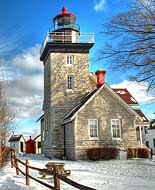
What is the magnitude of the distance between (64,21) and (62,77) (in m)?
5.46

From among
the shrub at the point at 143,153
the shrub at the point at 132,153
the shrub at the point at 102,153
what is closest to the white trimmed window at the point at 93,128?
the shrub at the point at 102,153

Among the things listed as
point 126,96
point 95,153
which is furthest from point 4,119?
point 126,96

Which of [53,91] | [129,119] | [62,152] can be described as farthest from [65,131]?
[129,119]

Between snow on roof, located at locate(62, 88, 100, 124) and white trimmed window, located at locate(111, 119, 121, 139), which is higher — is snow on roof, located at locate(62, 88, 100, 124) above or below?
above

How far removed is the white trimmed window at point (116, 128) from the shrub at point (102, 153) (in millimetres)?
1355

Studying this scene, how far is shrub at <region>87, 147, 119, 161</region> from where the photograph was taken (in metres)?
23.0

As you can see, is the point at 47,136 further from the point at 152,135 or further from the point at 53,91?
the point at 152,135

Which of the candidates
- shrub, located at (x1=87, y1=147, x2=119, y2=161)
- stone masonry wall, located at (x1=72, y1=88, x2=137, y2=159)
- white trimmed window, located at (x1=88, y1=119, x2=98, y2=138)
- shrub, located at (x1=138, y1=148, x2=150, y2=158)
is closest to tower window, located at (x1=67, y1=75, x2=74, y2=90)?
stone masonry wall, located at (x1=72, y1=88, x2=137, y2=159)

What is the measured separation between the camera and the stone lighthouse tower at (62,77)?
26172 millimetres

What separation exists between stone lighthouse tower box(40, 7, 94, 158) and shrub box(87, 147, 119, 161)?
139 inches

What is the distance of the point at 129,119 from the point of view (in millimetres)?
24859

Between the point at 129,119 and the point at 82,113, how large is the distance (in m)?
3.88

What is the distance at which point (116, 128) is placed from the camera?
2459 cm

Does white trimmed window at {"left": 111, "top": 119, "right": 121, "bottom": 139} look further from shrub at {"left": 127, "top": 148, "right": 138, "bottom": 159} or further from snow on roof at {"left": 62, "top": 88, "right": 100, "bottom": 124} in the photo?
snow on roof at {"left": 62, "top": 88, "right": 100, "bottom": 124}
